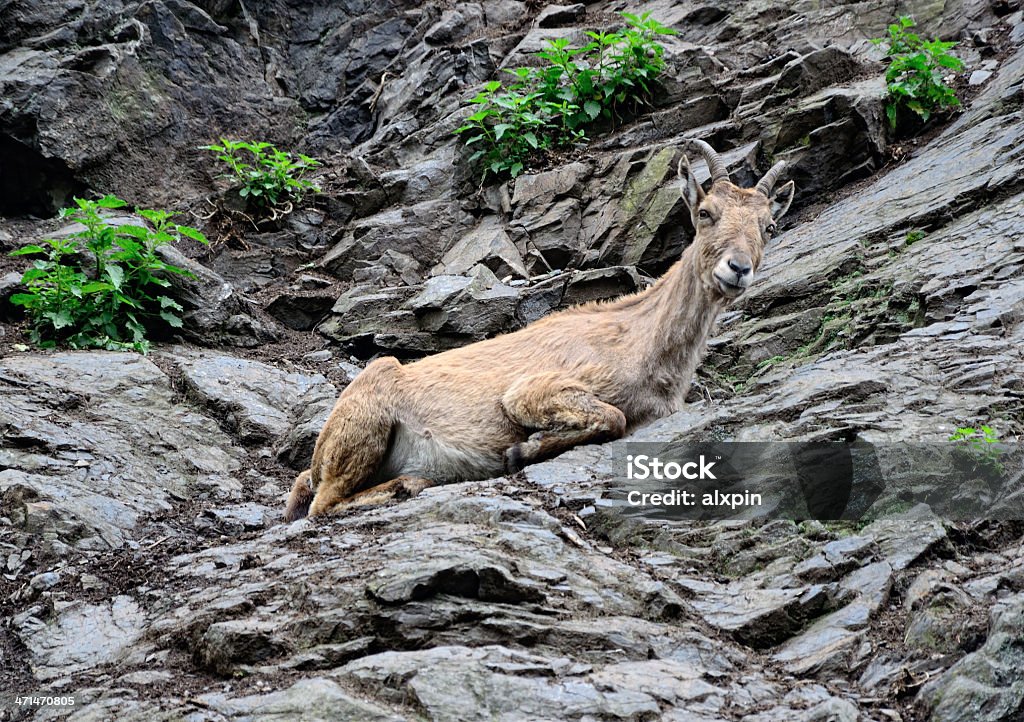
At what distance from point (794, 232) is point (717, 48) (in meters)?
5.50

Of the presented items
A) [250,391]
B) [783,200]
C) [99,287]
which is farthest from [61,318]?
[783,200]

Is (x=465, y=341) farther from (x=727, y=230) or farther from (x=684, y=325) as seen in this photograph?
(x=727, y=230)

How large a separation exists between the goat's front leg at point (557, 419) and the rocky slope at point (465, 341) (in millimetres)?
271

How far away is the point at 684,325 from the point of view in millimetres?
8367

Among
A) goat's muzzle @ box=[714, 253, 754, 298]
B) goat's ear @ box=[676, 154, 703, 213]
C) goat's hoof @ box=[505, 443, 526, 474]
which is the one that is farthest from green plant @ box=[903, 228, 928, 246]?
goat's hoof @ box=[505, 443, 526, 474]

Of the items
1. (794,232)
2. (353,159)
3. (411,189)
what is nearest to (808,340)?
(794,232)

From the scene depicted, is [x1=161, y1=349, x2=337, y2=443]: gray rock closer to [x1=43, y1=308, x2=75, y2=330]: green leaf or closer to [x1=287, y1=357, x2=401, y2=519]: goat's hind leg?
[x1=43, y1=308, x2=75, y2=330]: green leaf

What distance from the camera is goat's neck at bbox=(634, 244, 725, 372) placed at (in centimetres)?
834

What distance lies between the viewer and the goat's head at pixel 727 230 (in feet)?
26.0

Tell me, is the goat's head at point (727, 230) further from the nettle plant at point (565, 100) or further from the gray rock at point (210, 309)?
the gray rock at point (210, 309)

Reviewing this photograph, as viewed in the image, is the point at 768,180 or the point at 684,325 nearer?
the point at 684,325

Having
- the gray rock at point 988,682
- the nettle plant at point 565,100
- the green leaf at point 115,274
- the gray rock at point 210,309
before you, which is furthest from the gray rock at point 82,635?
the nettle plant at point 565,100

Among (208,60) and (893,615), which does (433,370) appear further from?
(208,60)

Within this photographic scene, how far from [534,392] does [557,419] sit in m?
0.37
